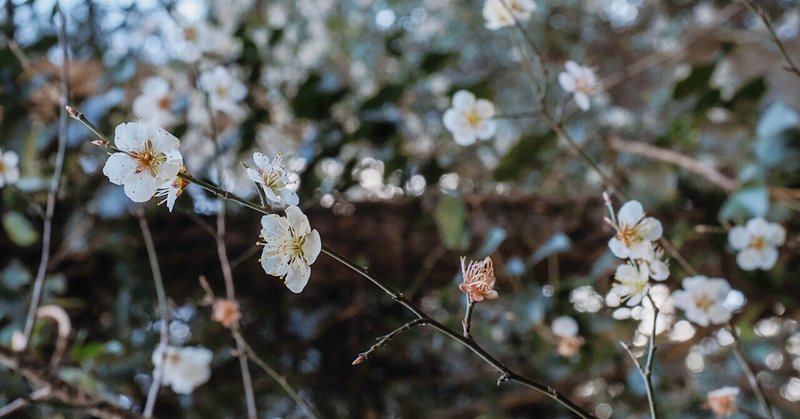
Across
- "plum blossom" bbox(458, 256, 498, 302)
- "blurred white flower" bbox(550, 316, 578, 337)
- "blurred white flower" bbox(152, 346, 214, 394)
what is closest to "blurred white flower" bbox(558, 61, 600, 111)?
"blurred white flower" bbox(550, 316, 578, 337)

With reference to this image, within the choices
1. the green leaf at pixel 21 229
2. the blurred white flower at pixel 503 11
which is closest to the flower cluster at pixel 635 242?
the blurred white flower at pixel 503 11

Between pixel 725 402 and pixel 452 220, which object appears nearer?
pixel 725 402

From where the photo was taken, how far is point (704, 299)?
71cm

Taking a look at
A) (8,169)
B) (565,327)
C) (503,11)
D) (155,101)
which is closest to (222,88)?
(155,101)

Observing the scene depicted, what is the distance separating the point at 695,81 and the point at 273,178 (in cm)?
96

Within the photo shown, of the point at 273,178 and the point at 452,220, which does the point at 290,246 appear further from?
the point at 452,220

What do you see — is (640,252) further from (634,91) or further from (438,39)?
(634,91)

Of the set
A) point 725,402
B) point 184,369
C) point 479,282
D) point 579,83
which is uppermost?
point 479,282

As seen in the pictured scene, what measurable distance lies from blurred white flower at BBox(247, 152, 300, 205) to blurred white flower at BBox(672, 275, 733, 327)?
1.48ft

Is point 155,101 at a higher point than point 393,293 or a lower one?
lower

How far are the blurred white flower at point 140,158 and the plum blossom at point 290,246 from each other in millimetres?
68

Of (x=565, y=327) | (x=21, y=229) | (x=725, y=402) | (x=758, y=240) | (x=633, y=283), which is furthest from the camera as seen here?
(x=21, y=229)

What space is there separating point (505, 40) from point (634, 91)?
1.57 ft

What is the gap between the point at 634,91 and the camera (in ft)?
7.49
